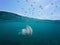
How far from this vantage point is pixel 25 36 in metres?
1.90

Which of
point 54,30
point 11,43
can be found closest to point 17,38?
point 11,43

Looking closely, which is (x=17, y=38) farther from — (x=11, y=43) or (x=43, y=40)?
(x=43, y=40)

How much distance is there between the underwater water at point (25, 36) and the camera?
6.20ft

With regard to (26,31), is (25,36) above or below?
below

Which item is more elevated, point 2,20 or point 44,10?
point 44,10

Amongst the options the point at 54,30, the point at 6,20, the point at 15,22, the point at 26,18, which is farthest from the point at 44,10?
the point at 6,20

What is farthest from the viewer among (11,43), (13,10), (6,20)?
(6,20)

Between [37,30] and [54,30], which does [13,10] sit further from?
[54,30]

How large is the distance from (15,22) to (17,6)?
0.45 m

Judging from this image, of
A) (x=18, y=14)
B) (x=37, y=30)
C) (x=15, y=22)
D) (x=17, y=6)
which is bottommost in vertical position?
(x=37, y=30)

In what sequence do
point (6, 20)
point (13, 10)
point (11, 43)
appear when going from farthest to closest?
point (6, 20)
point (11, 43)
point (13, 10)

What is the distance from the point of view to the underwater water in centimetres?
189

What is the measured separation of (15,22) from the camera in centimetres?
215

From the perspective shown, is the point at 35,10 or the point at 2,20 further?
the point at 2,20
